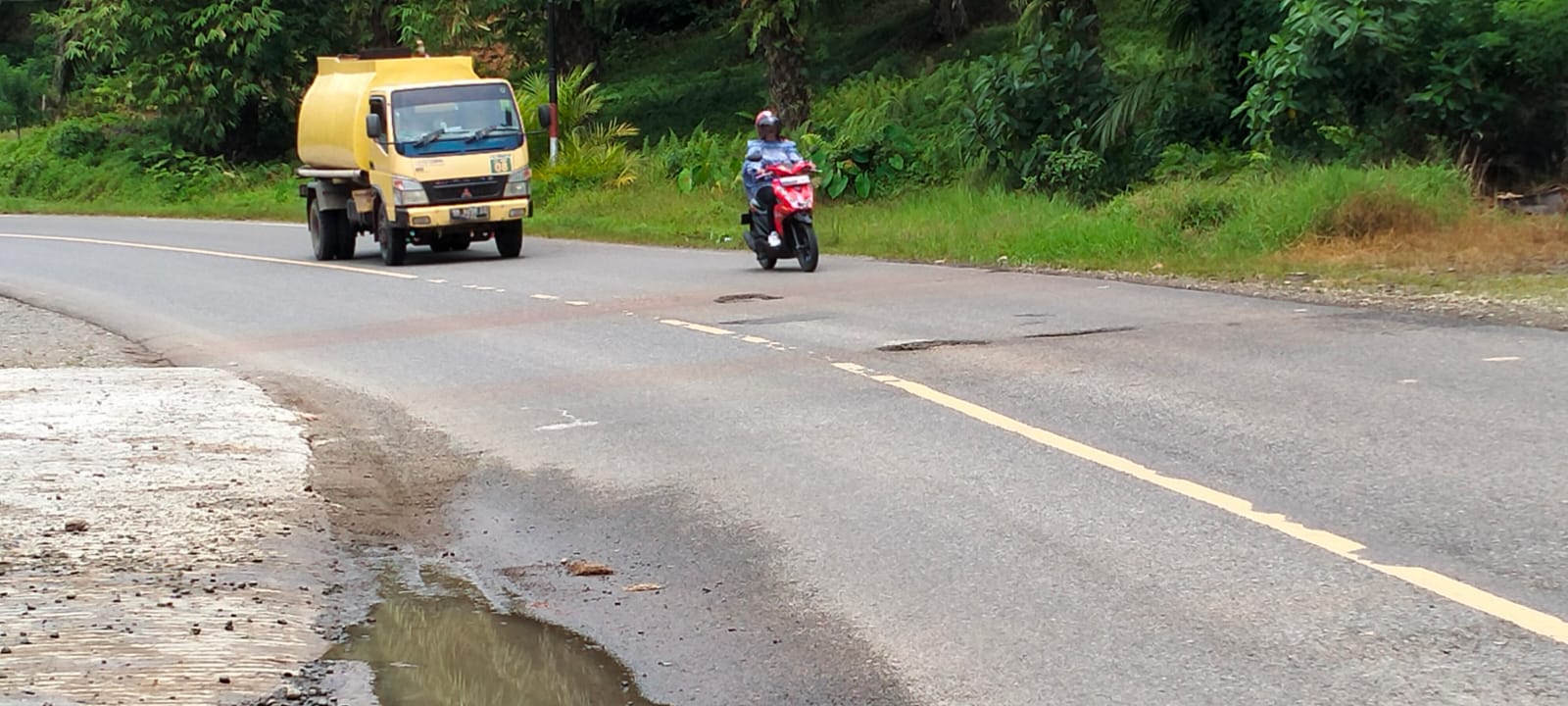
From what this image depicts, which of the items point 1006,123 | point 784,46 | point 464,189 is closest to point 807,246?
point 464,189

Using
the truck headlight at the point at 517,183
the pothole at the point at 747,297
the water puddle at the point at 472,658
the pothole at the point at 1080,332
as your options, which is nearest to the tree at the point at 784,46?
the truck headlight at the point at 517,183

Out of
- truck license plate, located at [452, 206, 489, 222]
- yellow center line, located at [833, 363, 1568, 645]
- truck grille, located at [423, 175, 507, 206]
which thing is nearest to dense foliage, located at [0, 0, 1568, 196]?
truck grille, located at [423, 175, 507, 206]

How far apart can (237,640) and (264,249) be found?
24.0m

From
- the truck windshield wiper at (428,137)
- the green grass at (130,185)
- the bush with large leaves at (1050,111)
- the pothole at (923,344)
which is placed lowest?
the green grass at (130,185)

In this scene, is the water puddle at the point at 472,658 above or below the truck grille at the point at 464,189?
below

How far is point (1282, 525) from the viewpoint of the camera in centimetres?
750

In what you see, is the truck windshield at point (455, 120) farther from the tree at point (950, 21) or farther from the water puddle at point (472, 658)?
the tree at point (950, 21)

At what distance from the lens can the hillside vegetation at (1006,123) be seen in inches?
760

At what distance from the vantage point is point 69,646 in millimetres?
6348

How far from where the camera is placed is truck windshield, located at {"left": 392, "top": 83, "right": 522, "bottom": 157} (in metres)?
24.6

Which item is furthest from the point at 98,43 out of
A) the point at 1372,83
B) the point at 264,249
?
the point at 1372,83

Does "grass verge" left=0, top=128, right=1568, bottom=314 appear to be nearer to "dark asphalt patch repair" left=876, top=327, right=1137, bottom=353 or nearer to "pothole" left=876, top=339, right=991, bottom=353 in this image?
"dark asphalt patch repair" left=876, top=327, right=1137, bottom=353

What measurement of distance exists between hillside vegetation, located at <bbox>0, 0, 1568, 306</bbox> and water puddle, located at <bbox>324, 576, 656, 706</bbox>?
34.8 ft

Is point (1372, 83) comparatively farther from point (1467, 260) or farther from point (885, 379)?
point (885, 379)
